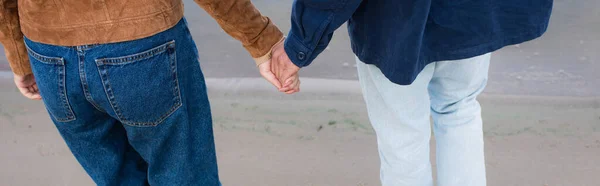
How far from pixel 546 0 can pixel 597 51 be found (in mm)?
1997

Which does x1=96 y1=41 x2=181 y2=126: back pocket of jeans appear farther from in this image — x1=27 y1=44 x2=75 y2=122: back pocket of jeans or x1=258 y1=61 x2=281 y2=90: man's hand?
x1=258 y1=61 x2=281 y2=90: man's hand

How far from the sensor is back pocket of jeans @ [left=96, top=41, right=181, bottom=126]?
1229mm

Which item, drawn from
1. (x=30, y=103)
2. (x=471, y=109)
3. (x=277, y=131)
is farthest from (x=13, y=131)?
(x=471, y=109)

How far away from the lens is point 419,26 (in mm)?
1284

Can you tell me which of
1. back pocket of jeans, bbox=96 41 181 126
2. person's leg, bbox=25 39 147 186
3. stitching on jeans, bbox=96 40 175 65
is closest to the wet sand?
person's leg, bbox=25 39 147 186

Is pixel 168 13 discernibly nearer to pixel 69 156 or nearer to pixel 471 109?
pixel 471 109

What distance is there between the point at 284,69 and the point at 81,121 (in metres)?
0.50

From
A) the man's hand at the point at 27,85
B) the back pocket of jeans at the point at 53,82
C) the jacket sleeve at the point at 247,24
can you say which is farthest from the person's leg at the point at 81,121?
the jacket sleeve at the point at 247,24

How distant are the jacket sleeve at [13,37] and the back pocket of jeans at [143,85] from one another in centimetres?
27

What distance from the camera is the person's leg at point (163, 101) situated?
123cm

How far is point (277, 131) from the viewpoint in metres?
2.47

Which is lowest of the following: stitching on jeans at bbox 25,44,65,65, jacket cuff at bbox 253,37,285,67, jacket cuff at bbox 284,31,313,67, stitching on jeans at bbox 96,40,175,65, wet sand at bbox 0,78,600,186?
wet sand at bbox 0,78,600,186

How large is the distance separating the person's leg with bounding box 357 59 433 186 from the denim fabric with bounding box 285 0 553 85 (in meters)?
0.09

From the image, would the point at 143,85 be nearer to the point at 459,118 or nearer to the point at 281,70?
the point at 281,70
